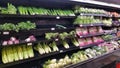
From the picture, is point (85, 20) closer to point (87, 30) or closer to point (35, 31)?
point (87, 30)

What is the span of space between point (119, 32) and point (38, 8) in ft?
13.9

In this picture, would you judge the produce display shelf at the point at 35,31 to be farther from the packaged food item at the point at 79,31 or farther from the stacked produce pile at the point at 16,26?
the packaged food item at the point at 79,31

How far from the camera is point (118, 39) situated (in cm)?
702

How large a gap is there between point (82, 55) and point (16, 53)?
2.09 meters

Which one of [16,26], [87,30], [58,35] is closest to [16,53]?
[16,26]

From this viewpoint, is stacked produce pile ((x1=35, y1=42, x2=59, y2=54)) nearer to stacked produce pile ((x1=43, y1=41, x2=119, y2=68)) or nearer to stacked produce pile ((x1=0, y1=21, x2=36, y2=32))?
stacked produce pile ((x1=43, y1=41, x2=119, y2=68))

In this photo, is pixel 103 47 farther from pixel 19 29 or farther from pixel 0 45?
pixel 0 45

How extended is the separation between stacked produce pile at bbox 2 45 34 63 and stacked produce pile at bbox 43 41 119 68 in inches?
20.9

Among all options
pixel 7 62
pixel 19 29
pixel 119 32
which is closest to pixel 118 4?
pixel 119 32

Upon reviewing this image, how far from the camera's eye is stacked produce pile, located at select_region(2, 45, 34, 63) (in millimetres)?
3314

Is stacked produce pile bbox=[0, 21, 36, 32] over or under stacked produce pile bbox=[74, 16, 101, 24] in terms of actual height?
over

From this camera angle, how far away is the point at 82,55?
4898mm

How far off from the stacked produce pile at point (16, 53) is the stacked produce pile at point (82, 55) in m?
0.53

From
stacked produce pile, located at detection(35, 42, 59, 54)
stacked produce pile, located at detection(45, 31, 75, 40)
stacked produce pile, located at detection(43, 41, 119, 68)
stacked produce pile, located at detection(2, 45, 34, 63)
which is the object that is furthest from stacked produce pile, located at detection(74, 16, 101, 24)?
stacked produce pile, located at detection(2, 45, 34, 63)
